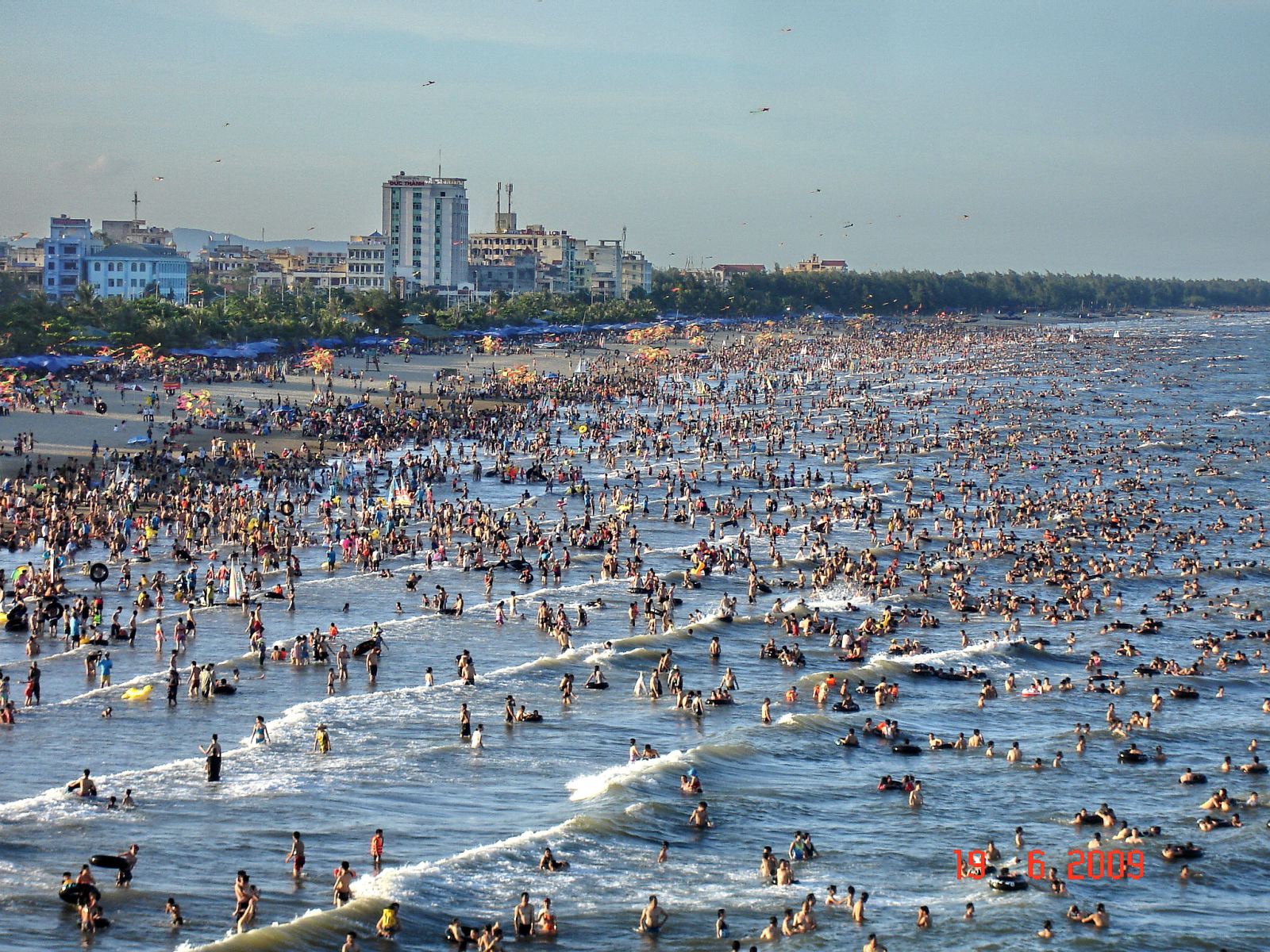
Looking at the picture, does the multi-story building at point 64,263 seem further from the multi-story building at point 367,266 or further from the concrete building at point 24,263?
the multi-story building at point 367,266

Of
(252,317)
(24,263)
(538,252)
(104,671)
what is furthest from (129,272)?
(104,671)

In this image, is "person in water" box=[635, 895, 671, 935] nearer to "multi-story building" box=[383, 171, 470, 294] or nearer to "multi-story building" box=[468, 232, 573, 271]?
"multi-story building" box=[383, 171, 470, 294]

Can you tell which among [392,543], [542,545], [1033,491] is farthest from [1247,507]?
[392,543]

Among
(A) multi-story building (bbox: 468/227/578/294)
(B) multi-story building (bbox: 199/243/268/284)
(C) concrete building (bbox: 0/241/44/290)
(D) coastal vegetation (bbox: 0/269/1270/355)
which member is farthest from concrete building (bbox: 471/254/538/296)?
(C) concrete building (bbox: 0/241/44/290)

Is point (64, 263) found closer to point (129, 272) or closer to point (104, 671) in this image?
point (129, 272)

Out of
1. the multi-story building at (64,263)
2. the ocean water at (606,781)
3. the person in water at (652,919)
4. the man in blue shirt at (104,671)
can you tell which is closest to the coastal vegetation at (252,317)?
the multi-story building at (64,263)

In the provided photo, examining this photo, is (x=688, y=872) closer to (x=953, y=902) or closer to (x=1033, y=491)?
(x=953, y=902)
